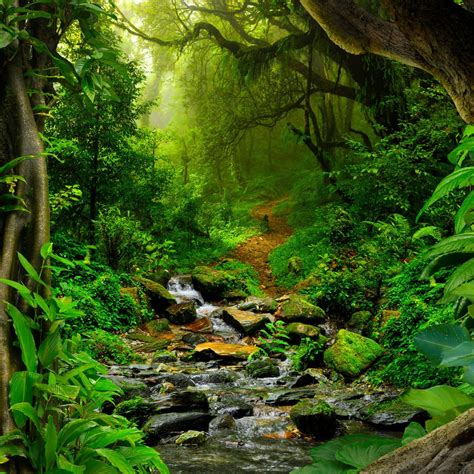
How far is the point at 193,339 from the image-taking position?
916 cm

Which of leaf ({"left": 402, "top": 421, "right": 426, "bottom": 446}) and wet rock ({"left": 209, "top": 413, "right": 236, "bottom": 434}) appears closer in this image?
leaf ({"left": 402, "top": 421, "right": 426, "bottom": 446})

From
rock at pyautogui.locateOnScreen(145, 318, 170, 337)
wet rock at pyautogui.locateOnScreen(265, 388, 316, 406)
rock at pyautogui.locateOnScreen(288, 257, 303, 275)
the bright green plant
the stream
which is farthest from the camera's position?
rock at pyautogui.locateOnScreen(288, 257, 303, 275)

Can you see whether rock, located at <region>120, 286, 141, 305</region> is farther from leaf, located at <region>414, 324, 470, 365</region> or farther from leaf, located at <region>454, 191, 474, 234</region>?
leaf, located at <region>414, 324, 470, 365</region>

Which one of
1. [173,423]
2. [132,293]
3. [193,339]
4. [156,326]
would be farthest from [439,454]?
[132,293]

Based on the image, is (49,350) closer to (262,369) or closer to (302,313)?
(262,369)

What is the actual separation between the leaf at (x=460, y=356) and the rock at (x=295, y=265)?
12.5 m

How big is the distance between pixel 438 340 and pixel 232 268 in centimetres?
1358

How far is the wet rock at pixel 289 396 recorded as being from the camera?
6.05 metres

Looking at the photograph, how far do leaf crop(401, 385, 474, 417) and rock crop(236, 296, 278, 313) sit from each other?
963 centimetres

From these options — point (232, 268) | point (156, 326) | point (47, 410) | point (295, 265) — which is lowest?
point (156, 326)

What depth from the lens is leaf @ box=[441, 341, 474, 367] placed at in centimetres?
91

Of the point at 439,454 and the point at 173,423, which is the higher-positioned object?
the point at 439,454

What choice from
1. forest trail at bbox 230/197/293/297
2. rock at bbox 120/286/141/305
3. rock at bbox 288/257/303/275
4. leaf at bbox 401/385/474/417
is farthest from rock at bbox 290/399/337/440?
rock at bbox 288/257/303/275

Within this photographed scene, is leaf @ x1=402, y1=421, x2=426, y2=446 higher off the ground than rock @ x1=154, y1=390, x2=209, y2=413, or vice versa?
leaf @ x1=402, y1=421, x2=426, y2=446
